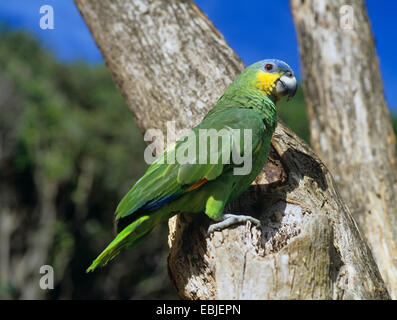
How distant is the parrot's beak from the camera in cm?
346

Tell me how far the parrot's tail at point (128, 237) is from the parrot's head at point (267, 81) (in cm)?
121

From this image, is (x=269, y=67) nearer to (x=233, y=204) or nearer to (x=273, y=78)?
(x=273, y=78)

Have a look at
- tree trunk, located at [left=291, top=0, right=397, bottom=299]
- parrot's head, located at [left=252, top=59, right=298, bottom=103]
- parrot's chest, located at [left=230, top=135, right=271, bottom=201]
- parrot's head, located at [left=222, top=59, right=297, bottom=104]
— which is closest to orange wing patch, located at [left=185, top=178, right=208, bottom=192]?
parrot's chest, located at [left=230, top=135, right=271, bottom=201]

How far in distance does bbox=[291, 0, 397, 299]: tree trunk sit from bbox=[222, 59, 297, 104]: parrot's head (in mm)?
1480

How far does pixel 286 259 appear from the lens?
2615 millimetres

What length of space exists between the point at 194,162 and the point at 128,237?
75 centimetres

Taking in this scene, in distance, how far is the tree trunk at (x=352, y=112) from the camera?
439 centimetres

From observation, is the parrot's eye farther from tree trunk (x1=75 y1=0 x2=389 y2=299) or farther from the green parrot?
tree trunk (x1=75 y1=0 x2=389 y2=299)

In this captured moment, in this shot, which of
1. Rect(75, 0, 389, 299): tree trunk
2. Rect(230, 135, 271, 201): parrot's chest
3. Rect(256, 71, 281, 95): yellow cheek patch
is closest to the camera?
Rect(75, 0, 389, 299): tree trunk

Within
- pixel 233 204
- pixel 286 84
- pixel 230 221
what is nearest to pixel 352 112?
pixel 286 84

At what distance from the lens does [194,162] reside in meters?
2.93

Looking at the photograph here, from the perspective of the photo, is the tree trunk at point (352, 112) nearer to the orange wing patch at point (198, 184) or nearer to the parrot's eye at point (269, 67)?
the parrot's eye at point (269, 67)

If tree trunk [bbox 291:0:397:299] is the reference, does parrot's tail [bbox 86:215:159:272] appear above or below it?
below

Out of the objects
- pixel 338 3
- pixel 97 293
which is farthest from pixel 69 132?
pixel 338 3
